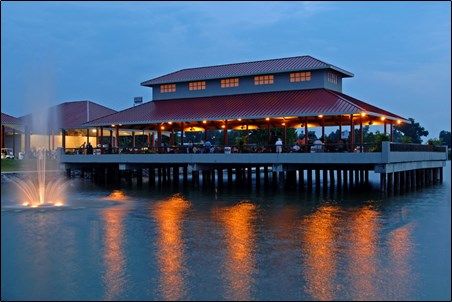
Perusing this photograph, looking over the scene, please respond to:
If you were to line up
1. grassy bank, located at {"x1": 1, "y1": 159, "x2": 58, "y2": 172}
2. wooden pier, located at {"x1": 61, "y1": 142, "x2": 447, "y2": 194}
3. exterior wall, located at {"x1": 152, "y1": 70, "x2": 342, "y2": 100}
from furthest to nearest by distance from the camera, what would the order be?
grassy bank, located at {"x1": 1, "y1": 159, "x2": 58, "y2": 172}, exterior wall, located at {"x1": 152, "y1": 70, "x2": 342, "y2": 100}, wooden pier, located at {"x1": 61, "y1": 142, "x2": 447, "y2": 194}

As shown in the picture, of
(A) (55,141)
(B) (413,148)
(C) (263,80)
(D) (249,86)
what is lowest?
(B) (413,148)

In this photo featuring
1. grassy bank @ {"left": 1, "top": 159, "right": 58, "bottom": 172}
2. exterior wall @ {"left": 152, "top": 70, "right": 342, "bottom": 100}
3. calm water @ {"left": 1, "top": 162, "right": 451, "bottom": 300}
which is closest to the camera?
calm water @ {"left": 1, "top": 162, "right": 451, "bottom": 300}

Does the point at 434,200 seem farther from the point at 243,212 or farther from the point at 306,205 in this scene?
the point at 243,212

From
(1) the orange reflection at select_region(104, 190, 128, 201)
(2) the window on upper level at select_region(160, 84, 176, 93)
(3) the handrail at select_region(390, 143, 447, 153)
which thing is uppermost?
(2) the window on upper level at select_region(160, 84, 176, 93)

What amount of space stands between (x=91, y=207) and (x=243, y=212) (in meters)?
8.09

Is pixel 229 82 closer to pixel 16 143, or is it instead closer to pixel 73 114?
pixel 73 114

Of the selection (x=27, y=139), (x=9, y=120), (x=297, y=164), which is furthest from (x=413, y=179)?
(x=9, y=120)

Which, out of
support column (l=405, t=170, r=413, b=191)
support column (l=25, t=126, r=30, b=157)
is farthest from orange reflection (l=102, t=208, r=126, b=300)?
support column (l=25, t=126, r=30, b=157)

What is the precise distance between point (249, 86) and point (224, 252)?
98.3 ft

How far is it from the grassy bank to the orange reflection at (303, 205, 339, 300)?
29.0m

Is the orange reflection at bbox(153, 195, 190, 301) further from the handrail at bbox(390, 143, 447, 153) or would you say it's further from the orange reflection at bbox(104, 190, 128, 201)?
the handrail at bbox(390, 143, 447, 153)

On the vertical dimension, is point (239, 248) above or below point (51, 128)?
below

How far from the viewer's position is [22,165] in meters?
45.8

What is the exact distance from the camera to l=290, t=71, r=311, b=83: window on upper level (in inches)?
1668
